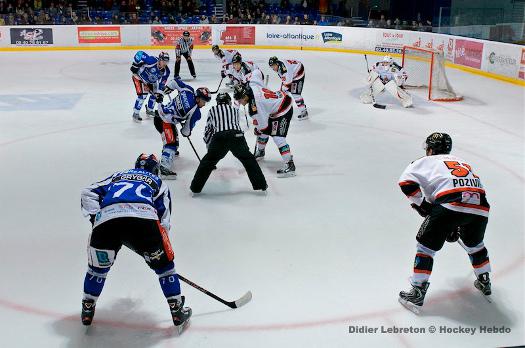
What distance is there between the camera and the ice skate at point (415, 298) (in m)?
3.72

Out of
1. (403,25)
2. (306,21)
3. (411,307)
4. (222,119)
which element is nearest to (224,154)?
(222,119)

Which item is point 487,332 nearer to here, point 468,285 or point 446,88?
point 468,285

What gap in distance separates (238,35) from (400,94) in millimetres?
10216

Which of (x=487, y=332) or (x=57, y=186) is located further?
(x=57, y=186)

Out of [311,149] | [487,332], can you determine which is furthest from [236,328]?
[311,149]

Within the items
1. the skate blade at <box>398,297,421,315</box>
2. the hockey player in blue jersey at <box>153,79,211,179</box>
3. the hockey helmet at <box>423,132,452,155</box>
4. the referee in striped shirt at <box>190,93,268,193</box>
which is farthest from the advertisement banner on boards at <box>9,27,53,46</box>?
the skate blade at <box>398,297,421,315</box>

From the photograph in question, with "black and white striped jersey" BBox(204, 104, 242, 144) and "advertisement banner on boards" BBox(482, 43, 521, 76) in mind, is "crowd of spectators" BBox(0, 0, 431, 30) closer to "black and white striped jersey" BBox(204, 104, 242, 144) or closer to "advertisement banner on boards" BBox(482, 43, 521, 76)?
"advertisement banner on boards" BBox(482, 43, 521, 76)

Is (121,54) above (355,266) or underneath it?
above

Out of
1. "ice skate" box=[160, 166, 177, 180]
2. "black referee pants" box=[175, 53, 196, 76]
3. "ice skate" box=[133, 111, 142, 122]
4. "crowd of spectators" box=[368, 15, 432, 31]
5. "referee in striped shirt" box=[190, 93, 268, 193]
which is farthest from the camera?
"crowd of spectators" box=[368, 15, 432, 31]

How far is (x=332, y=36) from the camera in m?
18.9

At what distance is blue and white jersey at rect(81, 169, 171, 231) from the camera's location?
Answer: 127 inches

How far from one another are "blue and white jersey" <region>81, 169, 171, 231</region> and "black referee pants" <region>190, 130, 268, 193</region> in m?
2.32

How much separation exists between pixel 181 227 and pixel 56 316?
1.67 m

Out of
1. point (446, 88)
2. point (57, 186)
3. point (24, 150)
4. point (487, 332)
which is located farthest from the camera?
point (446, 88)
